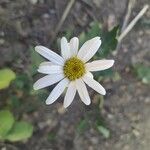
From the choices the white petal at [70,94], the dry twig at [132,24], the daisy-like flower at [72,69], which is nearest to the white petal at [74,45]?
the daisy-like flower at [72,69]

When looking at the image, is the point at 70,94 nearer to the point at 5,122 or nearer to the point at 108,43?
the point at 108,43

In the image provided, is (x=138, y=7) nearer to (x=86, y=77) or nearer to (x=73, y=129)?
(x=73, y=129)

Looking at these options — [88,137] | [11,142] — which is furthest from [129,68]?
[11,142]

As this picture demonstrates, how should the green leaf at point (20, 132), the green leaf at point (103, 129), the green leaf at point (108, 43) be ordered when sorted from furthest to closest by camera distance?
the green leaf at point (103, 129) → the green leaf at point (20, 132) → the green leaf at point (108, 43)

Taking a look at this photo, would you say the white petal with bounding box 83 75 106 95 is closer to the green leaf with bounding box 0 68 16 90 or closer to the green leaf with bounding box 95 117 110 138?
the green leaf with bounding box 0 68 16 90

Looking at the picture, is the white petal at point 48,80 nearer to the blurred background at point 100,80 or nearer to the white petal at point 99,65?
the white petal at point 99,65

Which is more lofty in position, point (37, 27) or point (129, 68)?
point (37, 27)

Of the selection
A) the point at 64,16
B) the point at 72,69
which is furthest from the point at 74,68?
the point at 64,16
